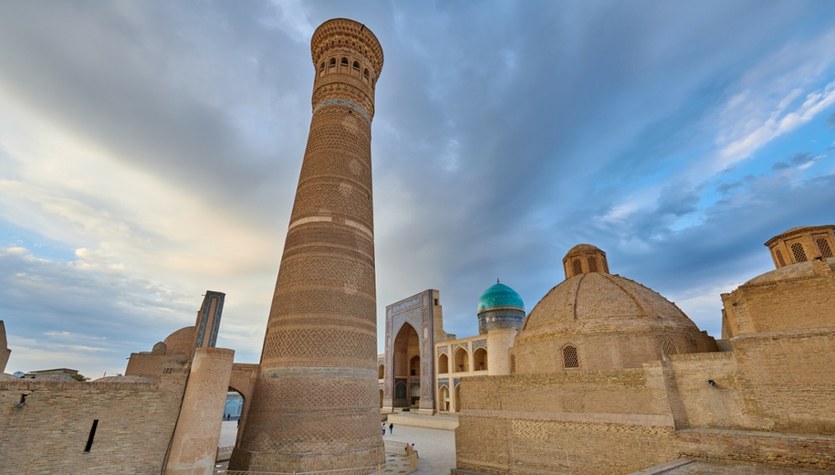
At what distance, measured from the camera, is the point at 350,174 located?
13.2m

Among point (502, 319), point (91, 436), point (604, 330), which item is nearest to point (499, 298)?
point (502, 319)

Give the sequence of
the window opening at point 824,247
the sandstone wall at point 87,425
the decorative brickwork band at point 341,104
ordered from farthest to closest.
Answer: the decorative brickwork band at point 341,104 → the window opening at point 824,247 → the sandstone wall at point 87,425

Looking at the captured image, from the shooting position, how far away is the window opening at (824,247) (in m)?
12.8

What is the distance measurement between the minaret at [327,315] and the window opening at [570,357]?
19.8ft

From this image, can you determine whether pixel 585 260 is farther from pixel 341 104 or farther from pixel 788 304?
pixel 341 104

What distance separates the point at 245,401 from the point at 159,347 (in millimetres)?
12023

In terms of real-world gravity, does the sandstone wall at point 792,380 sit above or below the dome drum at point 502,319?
below

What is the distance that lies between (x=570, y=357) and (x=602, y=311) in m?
1.80

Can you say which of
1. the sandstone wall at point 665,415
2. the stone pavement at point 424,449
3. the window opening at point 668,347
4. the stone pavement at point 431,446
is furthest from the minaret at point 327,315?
the window opening at point 668,347

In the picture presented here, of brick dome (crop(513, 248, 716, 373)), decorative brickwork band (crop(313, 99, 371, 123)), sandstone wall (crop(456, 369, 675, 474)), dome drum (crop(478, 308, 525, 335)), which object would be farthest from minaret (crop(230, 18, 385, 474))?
dome drum (crop(478, 308, 525, 335))

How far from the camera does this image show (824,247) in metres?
13.0

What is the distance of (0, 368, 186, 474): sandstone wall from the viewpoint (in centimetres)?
731

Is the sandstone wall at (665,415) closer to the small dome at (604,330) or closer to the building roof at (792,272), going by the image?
the small dome at (604,330)

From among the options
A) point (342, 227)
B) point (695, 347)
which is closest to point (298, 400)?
point (342, 227)
